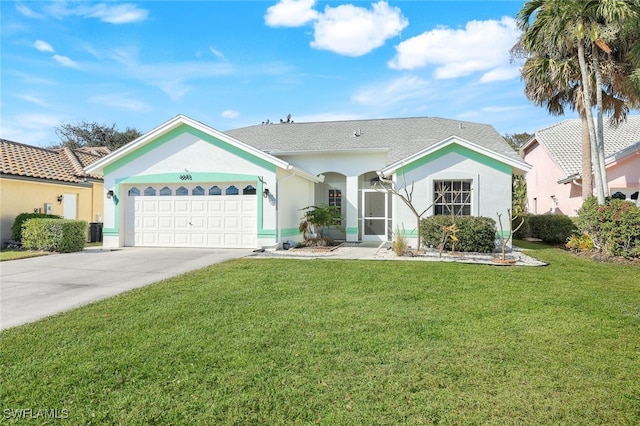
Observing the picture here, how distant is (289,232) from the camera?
15211 millimetres

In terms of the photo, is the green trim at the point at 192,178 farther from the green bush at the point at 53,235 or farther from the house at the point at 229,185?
Result: the green bush at the point at 53,235

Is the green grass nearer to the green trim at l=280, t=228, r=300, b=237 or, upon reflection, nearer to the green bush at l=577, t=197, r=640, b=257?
the green bush at l=577, t=197, r=640, b=257

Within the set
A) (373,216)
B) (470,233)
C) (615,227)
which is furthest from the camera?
(373,216)

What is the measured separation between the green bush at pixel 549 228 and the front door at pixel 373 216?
293 inches

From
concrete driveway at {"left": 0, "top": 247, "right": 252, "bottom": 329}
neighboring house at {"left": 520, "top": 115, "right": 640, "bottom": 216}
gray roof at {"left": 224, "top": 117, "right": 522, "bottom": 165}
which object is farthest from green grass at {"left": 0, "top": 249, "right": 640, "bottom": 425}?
neighboring house at {"left": 520, "top": 115, "right": 640, "bottom": 216}

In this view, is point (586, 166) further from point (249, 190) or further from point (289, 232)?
point (249, 190)

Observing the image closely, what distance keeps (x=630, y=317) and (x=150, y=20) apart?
47.8 feet

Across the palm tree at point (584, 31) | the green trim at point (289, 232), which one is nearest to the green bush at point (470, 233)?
the palm tree at point (584, 31)

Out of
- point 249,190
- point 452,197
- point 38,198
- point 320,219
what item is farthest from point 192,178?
point 452,197

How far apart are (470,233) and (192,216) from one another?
1053cm

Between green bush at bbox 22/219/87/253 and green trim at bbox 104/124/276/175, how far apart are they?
116 inches

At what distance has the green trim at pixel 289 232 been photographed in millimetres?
14641

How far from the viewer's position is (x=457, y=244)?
12852 mm

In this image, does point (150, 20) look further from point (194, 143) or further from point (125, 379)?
point (125, 379)
